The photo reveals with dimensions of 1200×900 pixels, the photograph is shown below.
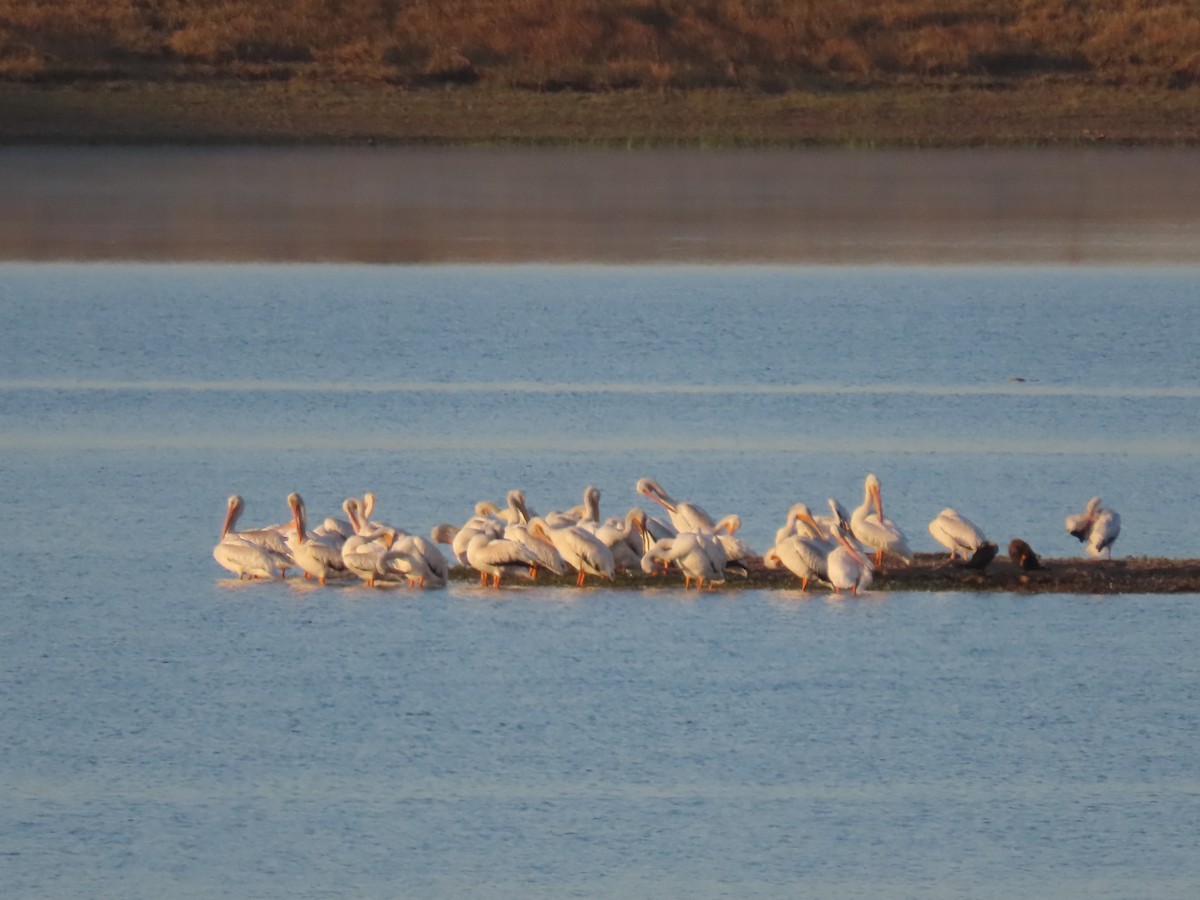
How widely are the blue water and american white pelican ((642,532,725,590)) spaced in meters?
0.11

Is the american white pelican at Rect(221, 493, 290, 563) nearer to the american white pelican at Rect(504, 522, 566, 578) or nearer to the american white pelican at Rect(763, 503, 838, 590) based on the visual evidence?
the american white pelican at Rect(504, 522, 566, 578)

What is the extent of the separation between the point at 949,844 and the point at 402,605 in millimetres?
3168

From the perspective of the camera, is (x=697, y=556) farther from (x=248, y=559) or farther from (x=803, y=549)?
(x=248, y=559)

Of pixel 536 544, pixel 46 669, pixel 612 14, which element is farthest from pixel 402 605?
pixel 612 14

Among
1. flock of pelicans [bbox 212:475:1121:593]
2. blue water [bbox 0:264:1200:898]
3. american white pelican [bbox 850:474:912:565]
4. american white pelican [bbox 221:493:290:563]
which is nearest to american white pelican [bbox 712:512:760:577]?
flock of pelicans [bbox 212:475:1121:593]

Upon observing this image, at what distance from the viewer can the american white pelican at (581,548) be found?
977 centimetres

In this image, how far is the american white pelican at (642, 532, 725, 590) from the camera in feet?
31.7

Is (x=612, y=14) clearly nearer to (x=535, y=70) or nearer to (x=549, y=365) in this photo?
(x=535, y=70)

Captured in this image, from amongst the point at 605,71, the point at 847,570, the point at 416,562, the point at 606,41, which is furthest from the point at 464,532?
the point at 606,41

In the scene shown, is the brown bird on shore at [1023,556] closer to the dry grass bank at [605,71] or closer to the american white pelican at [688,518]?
the american white pelican at [688,518]

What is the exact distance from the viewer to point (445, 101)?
33781 mm

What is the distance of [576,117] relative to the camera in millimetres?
33312

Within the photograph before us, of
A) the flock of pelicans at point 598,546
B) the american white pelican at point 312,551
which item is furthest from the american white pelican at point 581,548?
the american white pelican at point 312,551

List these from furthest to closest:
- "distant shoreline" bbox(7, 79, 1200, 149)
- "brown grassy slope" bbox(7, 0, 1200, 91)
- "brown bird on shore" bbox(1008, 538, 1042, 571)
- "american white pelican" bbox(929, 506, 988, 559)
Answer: "brown grassy slope" bbox(7, 0, 1200, 91) < "distant shoreline" bbox(7, 79, 1200, 149) < "american white pelican" bbox(929, 506, 988, 559) < "brown bird on shore" bbox(1008, 538, 1042, 571)
